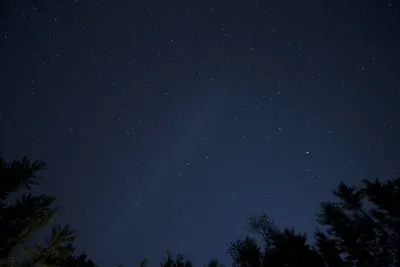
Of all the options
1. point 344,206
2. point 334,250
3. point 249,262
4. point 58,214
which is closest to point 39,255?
point 58,214

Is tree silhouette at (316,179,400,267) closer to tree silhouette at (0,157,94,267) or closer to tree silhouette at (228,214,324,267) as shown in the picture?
tree silhouette at (228,214,324,267)

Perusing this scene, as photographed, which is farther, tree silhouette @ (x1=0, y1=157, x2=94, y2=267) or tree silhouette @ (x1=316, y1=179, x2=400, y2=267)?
tree silhouette @ (x1=316, y1=179, x2=400, y2=267)

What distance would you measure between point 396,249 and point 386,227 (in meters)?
1.46

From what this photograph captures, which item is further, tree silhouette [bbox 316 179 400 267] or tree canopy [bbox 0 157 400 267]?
tree silhouette [bbox 316 179 400 267]

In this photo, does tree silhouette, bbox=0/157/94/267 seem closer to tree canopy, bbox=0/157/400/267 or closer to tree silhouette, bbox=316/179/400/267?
tree canopy, bbox=0/157/400/267

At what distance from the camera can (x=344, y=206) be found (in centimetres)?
1897

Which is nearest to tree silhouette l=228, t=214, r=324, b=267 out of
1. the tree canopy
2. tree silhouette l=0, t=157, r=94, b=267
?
the tree canopy

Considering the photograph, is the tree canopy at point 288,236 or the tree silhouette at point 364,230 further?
the tree silhouette at point 364,230

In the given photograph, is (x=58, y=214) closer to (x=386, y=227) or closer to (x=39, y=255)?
(x=39, y=255)

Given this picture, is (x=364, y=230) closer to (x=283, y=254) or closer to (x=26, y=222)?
(x=283, y=254)

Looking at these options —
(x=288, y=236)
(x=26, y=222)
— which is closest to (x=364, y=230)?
(x=288, y=236)

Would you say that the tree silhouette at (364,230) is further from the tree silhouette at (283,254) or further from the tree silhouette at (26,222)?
the tree silhouette at (26,222)

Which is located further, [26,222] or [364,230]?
[364,230]

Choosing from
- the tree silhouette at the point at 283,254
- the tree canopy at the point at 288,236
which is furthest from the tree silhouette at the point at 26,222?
the tree silhouette at the point at 283,254
